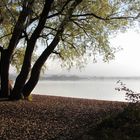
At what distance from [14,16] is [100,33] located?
5.37 meters

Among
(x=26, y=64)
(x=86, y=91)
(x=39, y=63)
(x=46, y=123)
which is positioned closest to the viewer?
(x=46, y=123)

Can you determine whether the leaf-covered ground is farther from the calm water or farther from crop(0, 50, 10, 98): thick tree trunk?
the calm water

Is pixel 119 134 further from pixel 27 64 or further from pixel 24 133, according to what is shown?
pixel 27 64

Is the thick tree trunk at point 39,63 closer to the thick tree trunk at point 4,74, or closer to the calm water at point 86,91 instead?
the thick tree trunk at point 4,74

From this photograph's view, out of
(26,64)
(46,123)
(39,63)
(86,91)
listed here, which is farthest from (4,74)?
(86,91)

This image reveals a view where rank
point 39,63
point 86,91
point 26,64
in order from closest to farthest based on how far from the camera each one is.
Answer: point 26,64 → point 39,63 → point 86,91

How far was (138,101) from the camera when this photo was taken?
16688 millimetres

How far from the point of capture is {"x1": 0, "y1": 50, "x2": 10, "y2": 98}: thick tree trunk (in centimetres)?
2447

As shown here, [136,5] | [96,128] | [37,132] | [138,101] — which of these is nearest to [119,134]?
[96,128]

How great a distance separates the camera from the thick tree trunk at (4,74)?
24.5 m

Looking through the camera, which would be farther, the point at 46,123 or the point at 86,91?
the point at 86,91

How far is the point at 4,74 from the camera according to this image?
24.6 metres

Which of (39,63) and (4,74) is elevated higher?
(39,63)

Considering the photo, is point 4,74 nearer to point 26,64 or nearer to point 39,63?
point 26,64
